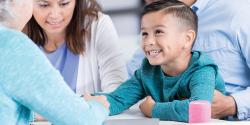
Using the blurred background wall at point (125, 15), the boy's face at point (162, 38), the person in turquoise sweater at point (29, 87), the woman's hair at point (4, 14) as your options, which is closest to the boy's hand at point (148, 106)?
the boy's face at point (162, 38)

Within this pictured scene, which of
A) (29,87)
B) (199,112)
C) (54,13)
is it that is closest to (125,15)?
(54,13)

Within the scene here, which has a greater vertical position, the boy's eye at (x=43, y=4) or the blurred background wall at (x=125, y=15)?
the boy's eye at (x=43, y=4)

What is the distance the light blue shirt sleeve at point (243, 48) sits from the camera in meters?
1.66

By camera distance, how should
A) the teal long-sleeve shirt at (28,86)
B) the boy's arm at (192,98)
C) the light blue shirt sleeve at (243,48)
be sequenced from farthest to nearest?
the light blue shirt sleeve at (243,48) → the boy's arm at (192,98) → the teal long-sleeve shirt at (28,86)

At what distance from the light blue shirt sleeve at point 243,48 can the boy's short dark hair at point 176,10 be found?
0.80ft

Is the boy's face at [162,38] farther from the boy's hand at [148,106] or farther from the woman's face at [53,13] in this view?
the woman's face at [53,13]

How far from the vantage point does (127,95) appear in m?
1.66

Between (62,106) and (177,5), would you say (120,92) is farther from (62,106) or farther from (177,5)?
(62,106)

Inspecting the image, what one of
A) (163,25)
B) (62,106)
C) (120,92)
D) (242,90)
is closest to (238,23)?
(242,90)

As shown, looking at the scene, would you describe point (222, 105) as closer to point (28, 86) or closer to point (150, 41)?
point (150, 41)

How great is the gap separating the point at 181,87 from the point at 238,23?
0.42 metres

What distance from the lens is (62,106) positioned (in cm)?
107

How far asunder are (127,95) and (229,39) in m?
0.46

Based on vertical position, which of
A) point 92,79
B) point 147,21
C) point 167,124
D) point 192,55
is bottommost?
A: point 92,79
